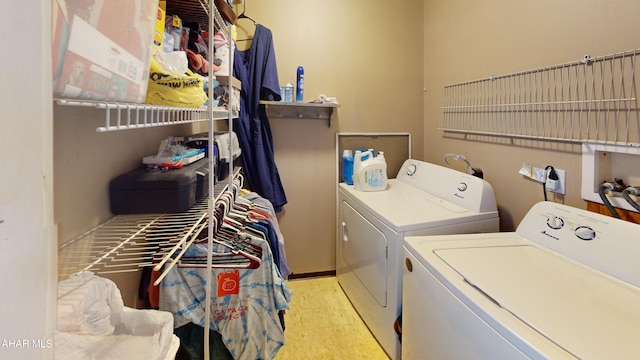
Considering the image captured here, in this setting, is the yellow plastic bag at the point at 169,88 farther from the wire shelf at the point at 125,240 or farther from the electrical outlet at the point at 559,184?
the electrical outlet at the point at 559,184

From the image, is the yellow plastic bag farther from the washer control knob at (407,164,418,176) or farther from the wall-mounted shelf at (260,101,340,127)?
the washer control knob at (407,164,418,176)

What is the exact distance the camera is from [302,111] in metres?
2.67

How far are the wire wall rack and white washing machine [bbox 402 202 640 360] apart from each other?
40cm

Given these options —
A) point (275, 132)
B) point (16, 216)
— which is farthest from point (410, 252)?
point (275, 132)

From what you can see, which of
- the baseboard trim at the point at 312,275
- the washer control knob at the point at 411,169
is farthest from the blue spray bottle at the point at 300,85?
the baseboard trim at the point at 312,275

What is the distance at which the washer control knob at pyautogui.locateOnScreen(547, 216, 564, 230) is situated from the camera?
1382mm

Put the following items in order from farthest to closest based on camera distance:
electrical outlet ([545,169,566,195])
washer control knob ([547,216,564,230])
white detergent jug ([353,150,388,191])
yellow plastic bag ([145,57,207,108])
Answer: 1. white detergent jug ([353,150,388,191])
2. electrical outlet ([545,169,566,195])
3. washer control knob ([547,216,564,230])
4. yellow plastic bag ([145,57,207,108])

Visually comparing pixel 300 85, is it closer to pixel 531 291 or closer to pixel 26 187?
pixel 531 291

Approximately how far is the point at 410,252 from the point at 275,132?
159 centimetres

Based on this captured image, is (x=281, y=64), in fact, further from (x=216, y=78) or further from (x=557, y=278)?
(x=557, y=278)

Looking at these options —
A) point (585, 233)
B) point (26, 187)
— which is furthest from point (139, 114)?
point (585, 233)

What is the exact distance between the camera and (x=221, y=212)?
128 cm

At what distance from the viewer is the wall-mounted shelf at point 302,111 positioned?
2569mm

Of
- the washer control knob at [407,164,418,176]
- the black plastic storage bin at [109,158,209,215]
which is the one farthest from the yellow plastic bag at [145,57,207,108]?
the washer control knob at [407,164,418,176]
